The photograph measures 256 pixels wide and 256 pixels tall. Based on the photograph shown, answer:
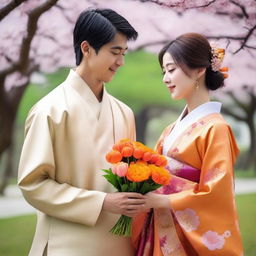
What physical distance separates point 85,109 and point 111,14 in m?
0.41

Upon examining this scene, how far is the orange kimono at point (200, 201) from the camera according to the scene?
2047mm

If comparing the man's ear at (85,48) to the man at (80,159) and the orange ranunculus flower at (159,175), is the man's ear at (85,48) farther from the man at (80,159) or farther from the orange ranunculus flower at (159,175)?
the orange ranunculus flower at (159,175)

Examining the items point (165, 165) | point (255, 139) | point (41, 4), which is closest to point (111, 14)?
point (165, 165)

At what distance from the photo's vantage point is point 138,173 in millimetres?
1862

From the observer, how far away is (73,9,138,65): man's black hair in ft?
6.89

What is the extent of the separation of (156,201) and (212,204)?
0.74 ft

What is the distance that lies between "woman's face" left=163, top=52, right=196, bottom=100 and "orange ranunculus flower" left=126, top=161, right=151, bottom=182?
0.47 metres

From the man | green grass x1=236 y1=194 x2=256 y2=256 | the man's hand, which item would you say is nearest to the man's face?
the man

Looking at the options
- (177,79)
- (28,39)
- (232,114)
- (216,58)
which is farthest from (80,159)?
(232,114)

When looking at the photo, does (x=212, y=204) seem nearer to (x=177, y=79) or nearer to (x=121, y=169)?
(x=121, y=169)

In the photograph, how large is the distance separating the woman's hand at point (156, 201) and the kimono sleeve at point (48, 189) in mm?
175

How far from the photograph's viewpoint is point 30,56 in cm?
352

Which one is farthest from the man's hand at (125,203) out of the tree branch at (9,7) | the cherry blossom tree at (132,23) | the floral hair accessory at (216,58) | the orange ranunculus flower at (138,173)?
the tree branch at (9,7)

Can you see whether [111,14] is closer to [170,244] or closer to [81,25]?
[81,25]
